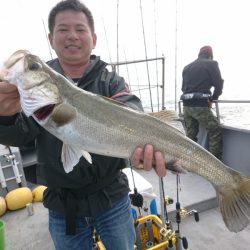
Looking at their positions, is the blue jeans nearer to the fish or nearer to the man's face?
the fish

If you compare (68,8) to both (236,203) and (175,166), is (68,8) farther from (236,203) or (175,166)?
(236,203)

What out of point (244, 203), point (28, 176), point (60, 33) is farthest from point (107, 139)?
point (28, 176)

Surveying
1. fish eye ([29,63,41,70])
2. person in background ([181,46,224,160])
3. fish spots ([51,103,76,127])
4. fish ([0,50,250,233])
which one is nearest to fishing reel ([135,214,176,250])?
fish ([0,50,250,233])

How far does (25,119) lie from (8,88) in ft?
1.16

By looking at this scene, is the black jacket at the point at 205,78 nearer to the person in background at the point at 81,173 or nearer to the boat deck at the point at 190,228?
the boat deck at the point at 190,228

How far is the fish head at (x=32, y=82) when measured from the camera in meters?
1.67

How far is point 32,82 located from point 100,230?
1275 millimetres

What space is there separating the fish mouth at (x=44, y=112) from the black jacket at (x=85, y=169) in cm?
27

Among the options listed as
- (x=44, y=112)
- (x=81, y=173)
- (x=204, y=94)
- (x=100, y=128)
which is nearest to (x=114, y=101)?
(x=100, y=128)

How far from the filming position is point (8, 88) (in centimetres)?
167

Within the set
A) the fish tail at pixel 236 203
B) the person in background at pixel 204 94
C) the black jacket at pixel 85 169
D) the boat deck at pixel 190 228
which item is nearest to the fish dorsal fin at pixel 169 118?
the black jacket at pixel 85 169

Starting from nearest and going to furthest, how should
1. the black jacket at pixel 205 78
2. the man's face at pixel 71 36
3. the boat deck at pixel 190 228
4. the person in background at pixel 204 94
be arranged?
1. the man's face at pixel 71 36
2. the boat deck at pixel 190 228
3. the person in background at pixel 204 94
4. the black jacket at pixel 205 78

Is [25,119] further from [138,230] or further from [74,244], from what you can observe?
[138,230]

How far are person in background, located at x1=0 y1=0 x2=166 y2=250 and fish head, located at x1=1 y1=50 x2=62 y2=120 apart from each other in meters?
0.29
